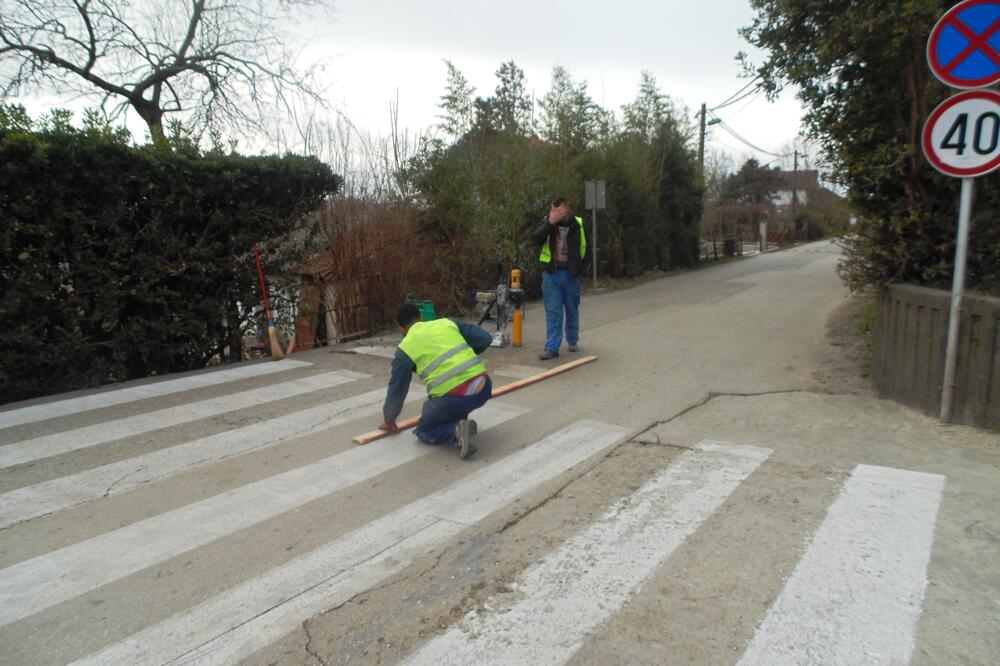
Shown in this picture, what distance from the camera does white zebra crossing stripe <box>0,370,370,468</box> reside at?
5341mm

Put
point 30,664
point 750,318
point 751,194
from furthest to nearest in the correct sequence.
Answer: point 751,194 < point 750,318 < point 30,664

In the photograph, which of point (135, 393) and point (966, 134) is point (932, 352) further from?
point (135, 393)

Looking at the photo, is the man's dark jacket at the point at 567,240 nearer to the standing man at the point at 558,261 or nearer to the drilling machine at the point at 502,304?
the standing man at the point at 558,261

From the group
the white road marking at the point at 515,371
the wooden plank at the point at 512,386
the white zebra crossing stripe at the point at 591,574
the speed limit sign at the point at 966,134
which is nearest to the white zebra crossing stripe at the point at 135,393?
the white road marking at the point at 515,371

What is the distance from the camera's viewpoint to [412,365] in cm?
510

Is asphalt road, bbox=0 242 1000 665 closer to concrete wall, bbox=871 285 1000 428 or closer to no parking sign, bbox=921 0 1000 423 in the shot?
concrete wall, bbox=871 285 1000 428

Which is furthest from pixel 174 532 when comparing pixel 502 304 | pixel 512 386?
pixel 502 304

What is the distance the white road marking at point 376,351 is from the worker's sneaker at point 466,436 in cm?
397

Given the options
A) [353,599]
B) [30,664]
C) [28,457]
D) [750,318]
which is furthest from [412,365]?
[750,318]

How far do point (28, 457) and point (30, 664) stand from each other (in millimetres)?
3070

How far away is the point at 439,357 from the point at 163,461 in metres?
2.43

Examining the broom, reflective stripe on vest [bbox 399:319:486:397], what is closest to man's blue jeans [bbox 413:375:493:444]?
reflective stripe on vest [bbox 399:319:486:397]

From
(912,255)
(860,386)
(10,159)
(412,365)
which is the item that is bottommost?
(860,386)

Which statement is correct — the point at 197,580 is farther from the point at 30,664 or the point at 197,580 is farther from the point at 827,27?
the point at 827,27
